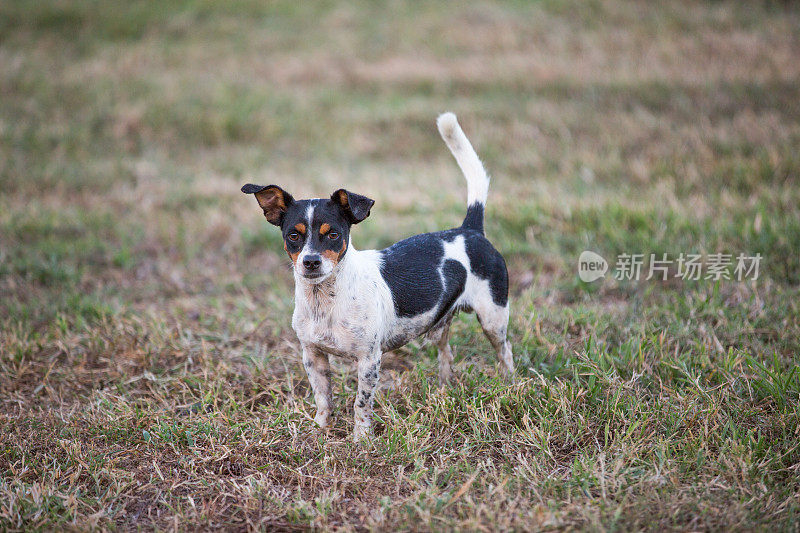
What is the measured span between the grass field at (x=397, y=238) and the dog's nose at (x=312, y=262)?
3.44 ft

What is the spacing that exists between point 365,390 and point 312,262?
0.85 metres

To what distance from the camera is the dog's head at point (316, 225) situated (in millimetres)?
3217

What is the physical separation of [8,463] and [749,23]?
1305 cm

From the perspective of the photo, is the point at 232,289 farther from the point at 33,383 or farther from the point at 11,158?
the point at 11,158

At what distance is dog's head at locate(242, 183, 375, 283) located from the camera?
3.22 m

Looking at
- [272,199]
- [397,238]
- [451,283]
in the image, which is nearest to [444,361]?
[451,283]

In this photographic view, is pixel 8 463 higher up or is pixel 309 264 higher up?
pixel 309 264

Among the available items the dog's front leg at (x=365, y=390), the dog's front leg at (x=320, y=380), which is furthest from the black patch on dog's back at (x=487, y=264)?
the dog's front leg at (x=320, y=380)

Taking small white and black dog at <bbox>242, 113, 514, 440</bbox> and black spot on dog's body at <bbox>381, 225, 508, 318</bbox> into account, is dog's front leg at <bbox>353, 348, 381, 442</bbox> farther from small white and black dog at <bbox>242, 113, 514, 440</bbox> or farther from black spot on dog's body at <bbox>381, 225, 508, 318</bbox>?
black spot on dog's body at <bbox>381, 225, 508, 318</bbox>

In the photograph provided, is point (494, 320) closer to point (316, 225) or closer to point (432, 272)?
point (432, 272)

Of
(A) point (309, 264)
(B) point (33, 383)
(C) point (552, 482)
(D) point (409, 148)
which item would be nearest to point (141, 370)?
(B) point (33, 383)

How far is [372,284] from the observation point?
3.54 metres

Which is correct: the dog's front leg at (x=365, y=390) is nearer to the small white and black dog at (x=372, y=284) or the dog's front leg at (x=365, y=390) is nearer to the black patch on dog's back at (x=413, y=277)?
the small white and black dog at (x=372, y=284)

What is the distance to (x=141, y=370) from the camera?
4.59 meters
